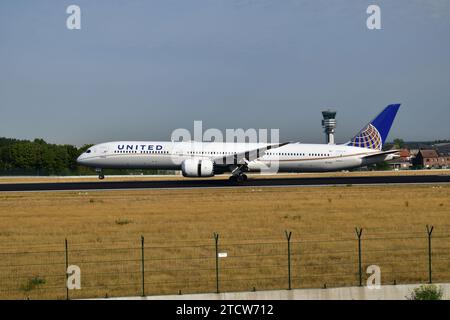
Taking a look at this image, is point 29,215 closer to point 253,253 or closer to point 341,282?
point 253,253

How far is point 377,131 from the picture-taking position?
2606 inches

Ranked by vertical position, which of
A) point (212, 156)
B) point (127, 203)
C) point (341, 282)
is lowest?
point (341, 282)

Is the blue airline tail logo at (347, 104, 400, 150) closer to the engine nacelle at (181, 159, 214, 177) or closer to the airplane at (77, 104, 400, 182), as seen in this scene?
the airplane at (77, 104, 400, 182)

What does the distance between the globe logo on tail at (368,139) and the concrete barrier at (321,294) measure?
49.8m

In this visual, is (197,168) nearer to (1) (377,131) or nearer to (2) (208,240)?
(1) (377,131)

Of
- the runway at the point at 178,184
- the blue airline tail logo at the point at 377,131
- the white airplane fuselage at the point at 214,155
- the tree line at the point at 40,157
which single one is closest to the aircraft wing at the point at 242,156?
the white airplane fuselage at the point at 214,155

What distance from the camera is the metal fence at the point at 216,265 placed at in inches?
663

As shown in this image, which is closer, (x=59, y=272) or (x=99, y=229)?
(x=59, y=272)

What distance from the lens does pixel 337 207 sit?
118 feet

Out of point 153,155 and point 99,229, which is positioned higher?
point 153,155

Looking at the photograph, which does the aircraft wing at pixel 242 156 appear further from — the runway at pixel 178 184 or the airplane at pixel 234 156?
the runway at pixel 178 184

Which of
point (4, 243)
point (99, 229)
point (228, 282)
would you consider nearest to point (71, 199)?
point (99, 229)

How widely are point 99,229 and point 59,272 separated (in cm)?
890

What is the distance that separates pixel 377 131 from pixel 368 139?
80.0 inches
